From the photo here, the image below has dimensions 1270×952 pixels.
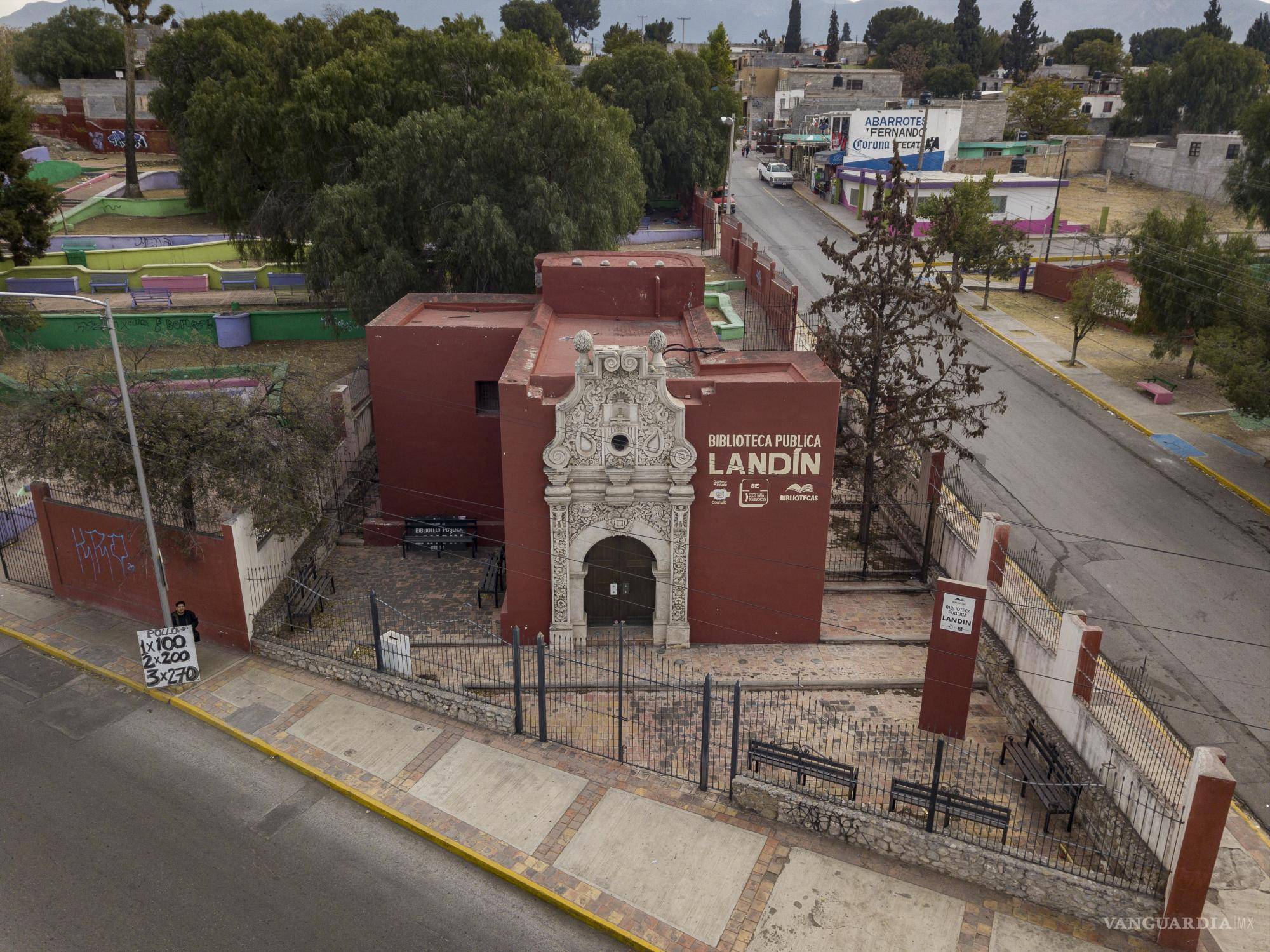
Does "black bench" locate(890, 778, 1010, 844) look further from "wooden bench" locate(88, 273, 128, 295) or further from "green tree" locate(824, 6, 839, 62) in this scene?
"green tree" locate(824, 6, 839, 62)

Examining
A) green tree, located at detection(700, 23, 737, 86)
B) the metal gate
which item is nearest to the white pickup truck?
green tree, located at detection(700, 23, 737, 86)

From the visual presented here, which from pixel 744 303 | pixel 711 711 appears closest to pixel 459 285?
pixel 744 303

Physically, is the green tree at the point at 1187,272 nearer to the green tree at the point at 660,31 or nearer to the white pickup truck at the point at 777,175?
the white pickup truck at the point at 777,175

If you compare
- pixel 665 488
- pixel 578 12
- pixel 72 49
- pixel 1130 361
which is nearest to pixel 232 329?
pixel 665 488

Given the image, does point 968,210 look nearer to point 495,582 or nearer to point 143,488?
point 495,582

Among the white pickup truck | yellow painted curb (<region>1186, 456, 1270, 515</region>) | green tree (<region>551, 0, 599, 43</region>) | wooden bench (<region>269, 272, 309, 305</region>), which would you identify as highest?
green tree (<region>551, 0, 599, 43</region>)

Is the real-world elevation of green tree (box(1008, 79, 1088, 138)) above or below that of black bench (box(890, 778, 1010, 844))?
above
